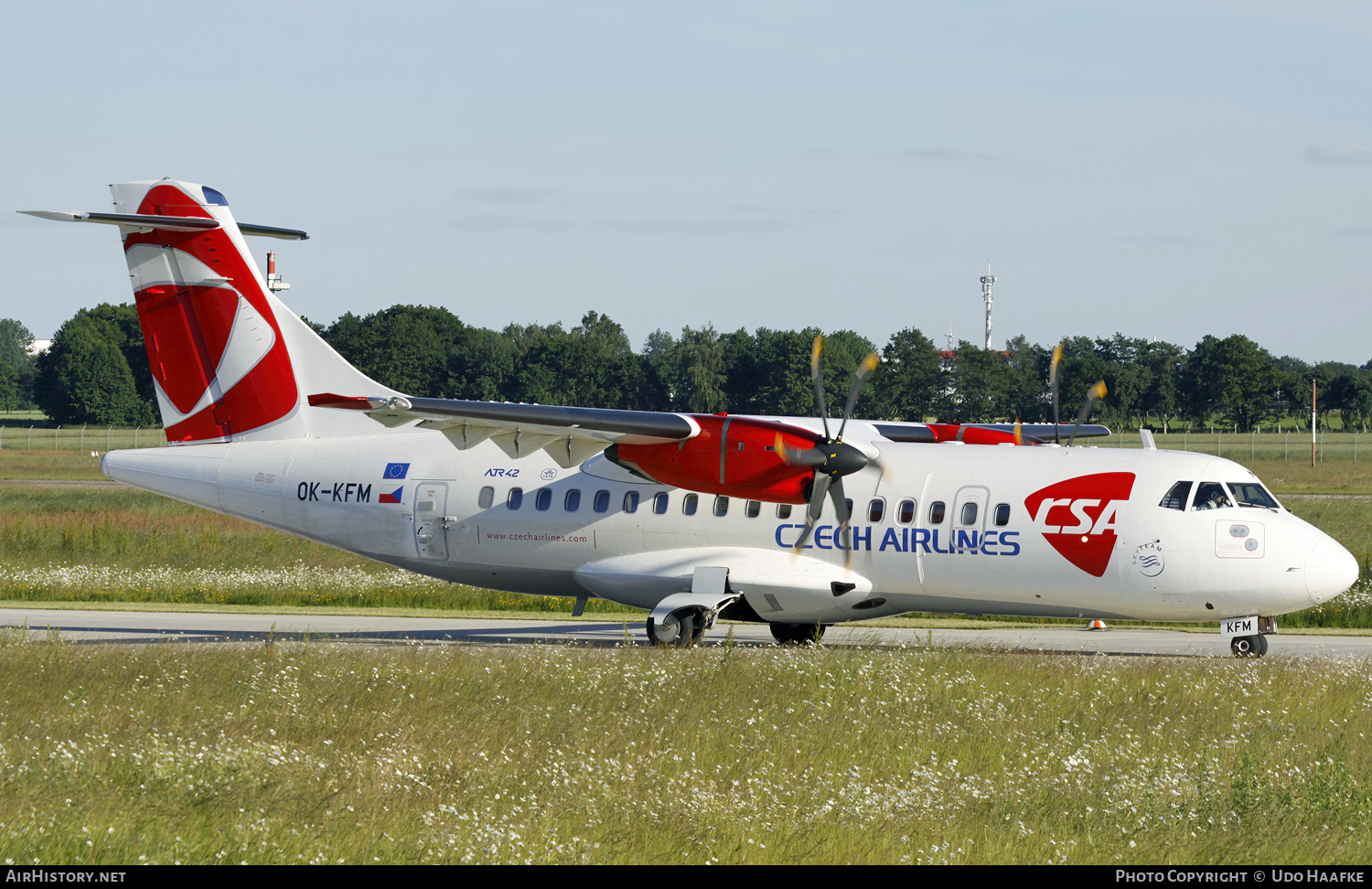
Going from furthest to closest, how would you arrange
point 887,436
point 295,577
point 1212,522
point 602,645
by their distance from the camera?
1. point 295,577
2. point 887,436
3. point 602,645
4. point 1212,522

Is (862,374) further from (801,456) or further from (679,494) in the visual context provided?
(679,494)

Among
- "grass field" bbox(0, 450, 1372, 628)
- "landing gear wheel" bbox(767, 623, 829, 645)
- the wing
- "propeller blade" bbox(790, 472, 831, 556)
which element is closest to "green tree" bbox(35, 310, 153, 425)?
"grass field" bbox(0, 450, 1372, 628)

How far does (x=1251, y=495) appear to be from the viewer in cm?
1909

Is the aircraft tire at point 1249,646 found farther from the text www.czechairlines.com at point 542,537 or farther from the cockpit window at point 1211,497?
the text www.czechairlines.com at point 542,537

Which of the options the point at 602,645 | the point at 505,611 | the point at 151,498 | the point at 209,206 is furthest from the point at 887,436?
the point at 151,498

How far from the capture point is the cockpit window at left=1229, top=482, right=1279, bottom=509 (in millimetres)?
19000

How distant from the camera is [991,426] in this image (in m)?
25.1

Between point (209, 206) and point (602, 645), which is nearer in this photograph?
point (602, 645)

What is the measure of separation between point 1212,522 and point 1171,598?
119 cm

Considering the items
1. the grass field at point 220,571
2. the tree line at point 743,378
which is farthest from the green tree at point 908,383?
the grass field at point 220,571

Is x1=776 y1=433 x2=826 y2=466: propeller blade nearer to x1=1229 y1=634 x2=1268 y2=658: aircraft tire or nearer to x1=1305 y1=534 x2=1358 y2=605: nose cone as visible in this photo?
x1=1229 y1=634 x2=1268 y2=658: aircraft tire

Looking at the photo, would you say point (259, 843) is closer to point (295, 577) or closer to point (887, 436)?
point (887, 436)

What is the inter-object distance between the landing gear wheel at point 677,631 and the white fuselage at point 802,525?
0.68m

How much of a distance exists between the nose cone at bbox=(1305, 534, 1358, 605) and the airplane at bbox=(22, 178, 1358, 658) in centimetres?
3
